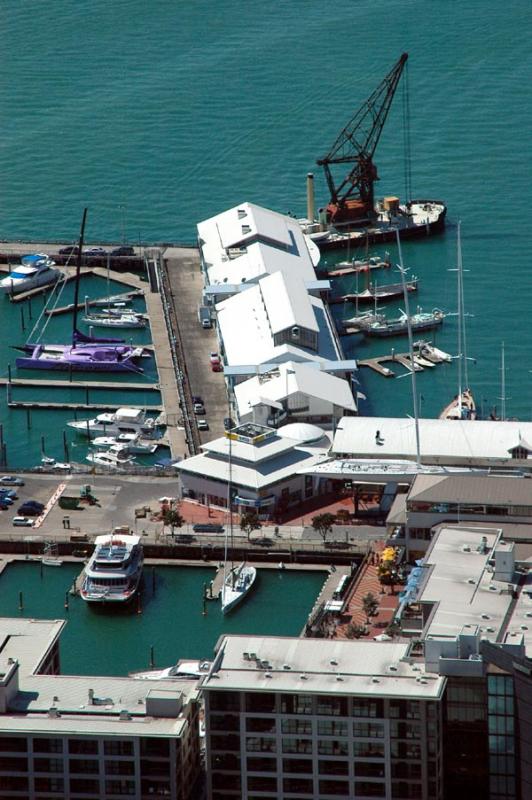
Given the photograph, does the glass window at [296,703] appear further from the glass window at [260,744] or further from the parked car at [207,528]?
the parked car at [207,528]

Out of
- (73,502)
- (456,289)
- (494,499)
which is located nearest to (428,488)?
(494,499)

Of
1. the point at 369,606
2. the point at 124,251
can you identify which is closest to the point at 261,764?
the point at 369,606

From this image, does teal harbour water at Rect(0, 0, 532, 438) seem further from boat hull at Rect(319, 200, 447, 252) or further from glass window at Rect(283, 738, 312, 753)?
glass window at Rect(283, 738, 312, 753)

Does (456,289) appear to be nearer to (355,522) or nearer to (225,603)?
(355,522)

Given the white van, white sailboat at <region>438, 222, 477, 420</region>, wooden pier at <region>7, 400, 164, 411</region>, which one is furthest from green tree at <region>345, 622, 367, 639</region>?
wooden pier at <region>7, 400, 164, 411</region>

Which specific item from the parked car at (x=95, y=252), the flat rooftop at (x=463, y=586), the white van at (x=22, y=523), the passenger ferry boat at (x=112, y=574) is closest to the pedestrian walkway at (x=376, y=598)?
the flat rooftop at (x=463, y=586)

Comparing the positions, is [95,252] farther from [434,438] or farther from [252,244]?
[434,438]
